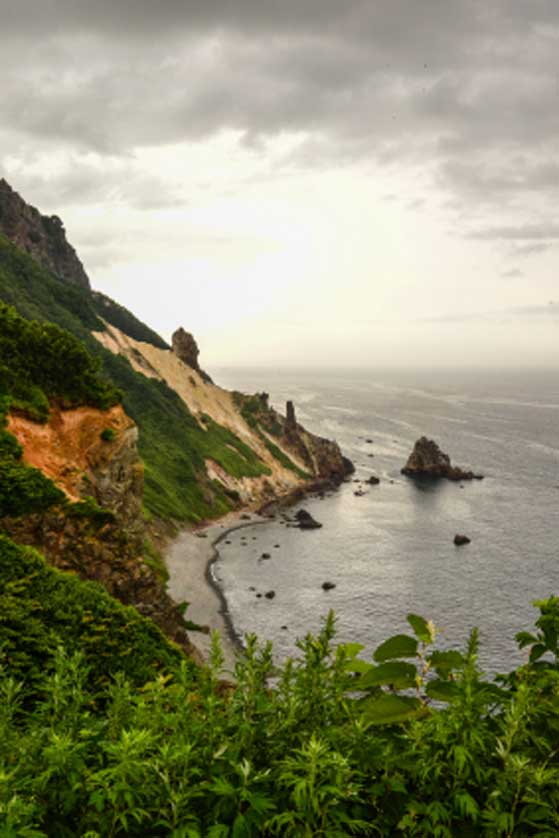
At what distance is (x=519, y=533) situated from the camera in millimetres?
104938

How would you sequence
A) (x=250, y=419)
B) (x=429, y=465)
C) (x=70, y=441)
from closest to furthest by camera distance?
Result: (x=70, y=441) → (x=429, y=465) → (x=250, y=419)

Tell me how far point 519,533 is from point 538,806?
112 metres

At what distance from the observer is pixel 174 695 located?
6.73 m

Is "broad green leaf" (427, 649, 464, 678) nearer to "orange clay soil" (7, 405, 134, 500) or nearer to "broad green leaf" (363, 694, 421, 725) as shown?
"broad green leaf" (363, 694, 421, 725)

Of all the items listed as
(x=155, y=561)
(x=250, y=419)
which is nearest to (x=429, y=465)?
(x=250, y=419)

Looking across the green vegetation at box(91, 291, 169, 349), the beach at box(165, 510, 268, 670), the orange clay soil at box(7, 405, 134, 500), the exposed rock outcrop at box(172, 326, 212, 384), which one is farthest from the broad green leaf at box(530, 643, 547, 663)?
the green vegetation at box(91, 291, 169, 349)

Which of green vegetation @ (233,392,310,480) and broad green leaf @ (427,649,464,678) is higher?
broad green leaf @ (427,649,464,678)

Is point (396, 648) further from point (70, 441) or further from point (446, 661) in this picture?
point (70, 441)

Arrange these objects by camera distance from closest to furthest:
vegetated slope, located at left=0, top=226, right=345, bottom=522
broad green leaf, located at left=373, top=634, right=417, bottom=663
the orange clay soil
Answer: broad green leaf, located at left=373, top=634, right=417, bottom=663
the orange clay soil
vegetated slope, located at left=0, top=226, right=345, bottom=522

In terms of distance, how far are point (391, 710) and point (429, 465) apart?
15599cm

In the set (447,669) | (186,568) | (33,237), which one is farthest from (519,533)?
(33,237)

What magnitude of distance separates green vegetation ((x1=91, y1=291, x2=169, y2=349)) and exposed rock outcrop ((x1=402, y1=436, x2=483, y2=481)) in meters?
95.3

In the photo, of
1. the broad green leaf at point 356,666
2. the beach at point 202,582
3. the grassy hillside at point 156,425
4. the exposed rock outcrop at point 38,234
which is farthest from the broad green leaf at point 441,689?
the exposed rock outcrop at point 38,234

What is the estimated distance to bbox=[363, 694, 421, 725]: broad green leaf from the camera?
561cm
